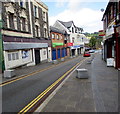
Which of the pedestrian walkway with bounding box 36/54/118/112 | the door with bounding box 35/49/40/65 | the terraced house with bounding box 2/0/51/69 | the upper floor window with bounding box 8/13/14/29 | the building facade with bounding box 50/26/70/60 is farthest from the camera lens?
the building facade with bounding box 50/26/70/60

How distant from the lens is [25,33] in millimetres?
17422

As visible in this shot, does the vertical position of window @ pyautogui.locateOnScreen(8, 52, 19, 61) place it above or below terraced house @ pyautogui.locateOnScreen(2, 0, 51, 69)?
below

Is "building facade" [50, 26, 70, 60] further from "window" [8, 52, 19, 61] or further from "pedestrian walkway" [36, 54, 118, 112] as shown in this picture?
"pedestrian walkway" [36, 54, 118, 112]

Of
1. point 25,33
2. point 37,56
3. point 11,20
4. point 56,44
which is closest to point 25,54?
point 25,33

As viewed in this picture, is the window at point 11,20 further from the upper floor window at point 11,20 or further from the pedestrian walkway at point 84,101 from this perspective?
the pedestrian walkway at point 84,101

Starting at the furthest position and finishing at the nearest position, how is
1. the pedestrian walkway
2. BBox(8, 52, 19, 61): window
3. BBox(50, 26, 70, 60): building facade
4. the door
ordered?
BBox(50, 26, 70, 60): building facade
the door
BBox(8, 52, 19, 61): window
the pedestrian walkway

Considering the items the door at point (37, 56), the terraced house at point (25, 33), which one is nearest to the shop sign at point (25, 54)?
the terraced house at point (25, 33)

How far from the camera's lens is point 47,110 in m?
4.61

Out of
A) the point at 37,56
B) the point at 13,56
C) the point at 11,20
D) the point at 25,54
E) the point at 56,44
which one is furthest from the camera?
the point at 56,44

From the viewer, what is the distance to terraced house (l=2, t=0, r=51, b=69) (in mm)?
13922

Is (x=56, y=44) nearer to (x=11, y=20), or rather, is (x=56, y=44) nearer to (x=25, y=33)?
(x=25, y=33)

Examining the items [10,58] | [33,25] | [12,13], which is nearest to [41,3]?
[33,25]

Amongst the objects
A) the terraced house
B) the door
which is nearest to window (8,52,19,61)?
the terraced house

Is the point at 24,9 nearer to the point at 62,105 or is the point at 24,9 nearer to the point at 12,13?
the point at 12,13
